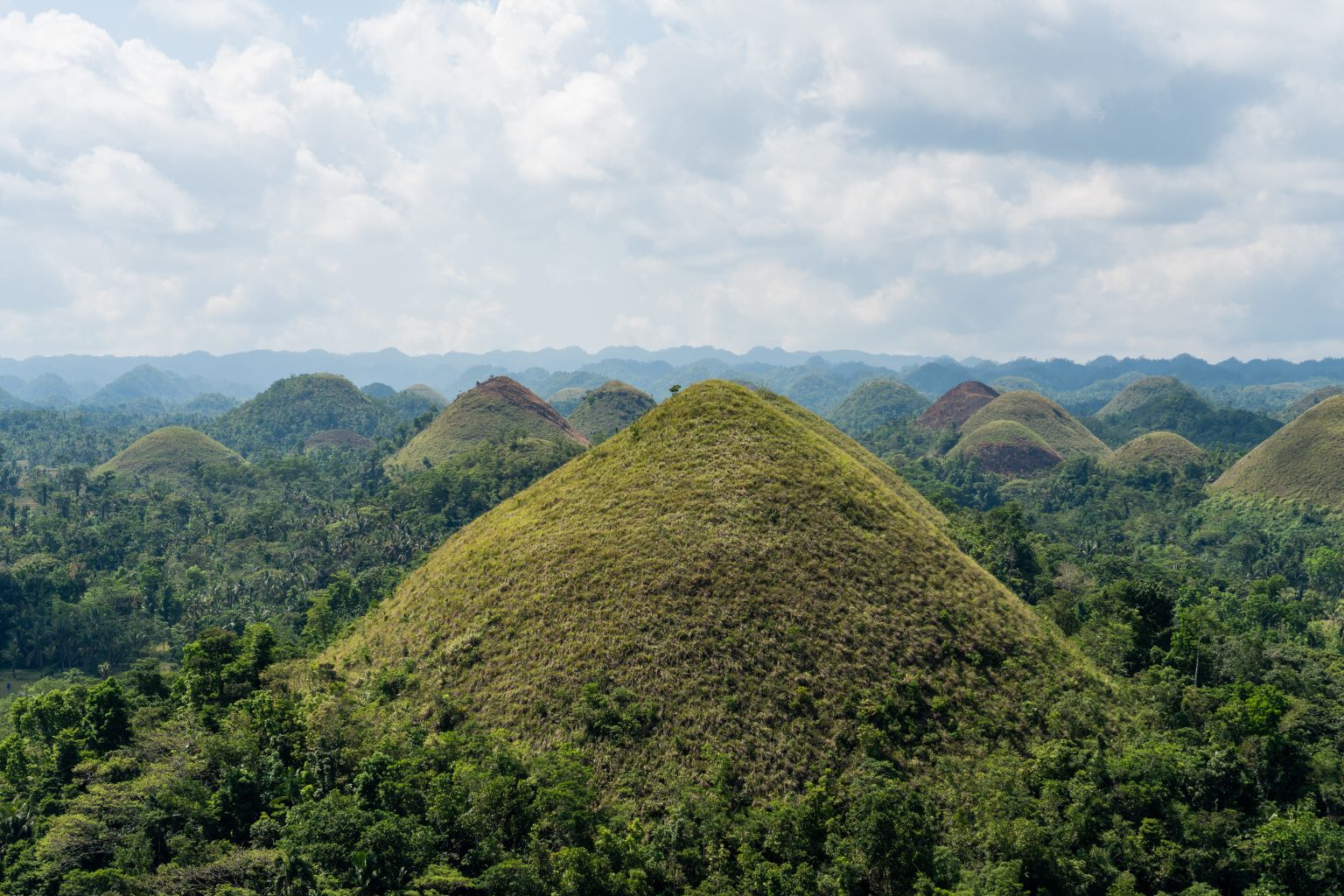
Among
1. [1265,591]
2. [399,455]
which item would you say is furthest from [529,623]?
[399,455]

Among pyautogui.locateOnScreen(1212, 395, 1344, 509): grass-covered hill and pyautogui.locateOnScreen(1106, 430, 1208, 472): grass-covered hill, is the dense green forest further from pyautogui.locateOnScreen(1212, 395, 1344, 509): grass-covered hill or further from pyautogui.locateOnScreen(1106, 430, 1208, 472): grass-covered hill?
pyautogui.locateOnScreen(1106, 430, 1208, 472): grass-covered hill

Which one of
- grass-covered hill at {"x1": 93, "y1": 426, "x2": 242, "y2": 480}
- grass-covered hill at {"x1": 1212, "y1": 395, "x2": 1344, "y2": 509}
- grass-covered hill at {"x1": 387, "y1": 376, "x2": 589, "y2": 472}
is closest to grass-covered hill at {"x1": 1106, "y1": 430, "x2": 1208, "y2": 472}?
grass-covered hill at {"x1": 1212, "y1": 395, "x2": 1344, "y2": 509}

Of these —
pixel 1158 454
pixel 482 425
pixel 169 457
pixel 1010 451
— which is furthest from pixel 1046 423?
pixel 169 457

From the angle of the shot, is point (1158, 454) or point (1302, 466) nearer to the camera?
point (1302, 466)

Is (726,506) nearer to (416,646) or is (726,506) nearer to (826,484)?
(826,484)

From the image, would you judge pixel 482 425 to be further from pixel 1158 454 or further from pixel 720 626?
pixel 1158 454

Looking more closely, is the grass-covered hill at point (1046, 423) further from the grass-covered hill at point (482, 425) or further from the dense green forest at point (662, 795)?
the dense green forest at point (662, 795)
